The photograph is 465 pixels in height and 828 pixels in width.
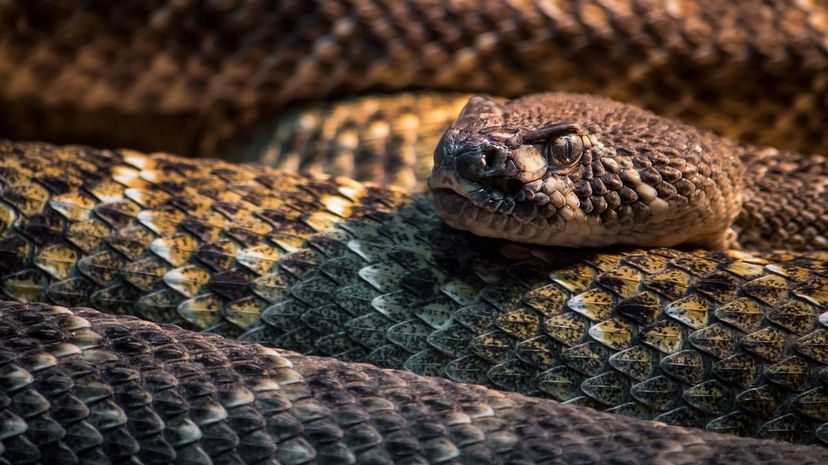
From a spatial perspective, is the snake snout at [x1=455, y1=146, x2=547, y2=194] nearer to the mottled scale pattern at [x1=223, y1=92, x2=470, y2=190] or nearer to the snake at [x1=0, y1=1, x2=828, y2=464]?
the snake at [x1=0, y1=1, x2=828, y2=464]

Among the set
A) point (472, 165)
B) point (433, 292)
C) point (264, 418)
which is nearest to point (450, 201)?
point (472, 165)

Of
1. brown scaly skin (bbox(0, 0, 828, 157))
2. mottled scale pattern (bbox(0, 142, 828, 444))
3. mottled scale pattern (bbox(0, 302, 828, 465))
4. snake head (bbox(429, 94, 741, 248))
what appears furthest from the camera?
brown scaly skin (bbox(0, 0, 828, 157))

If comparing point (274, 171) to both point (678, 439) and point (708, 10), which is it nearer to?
point (678, 439)

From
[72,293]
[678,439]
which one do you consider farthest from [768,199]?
[72,293]

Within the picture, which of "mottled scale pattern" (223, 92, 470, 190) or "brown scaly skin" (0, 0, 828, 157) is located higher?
"brown scaly skin" (0, 0, 828, 157)

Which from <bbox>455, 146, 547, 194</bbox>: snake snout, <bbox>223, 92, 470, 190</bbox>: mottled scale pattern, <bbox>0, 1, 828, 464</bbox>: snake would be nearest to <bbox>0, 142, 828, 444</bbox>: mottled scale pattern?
<bbox>0, 1, 828, 464</bbox>: snake

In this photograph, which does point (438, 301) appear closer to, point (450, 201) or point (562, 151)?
point (450, 201)
